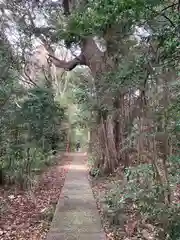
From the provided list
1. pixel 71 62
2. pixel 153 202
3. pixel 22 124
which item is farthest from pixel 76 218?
pixel 71 62

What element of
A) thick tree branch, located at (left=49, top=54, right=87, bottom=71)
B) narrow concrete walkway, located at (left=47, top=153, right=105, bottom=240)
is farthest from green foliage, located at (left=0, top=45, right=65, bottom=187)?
thick tree branch, located at (left=49, top=54, right=87, bottom=71)

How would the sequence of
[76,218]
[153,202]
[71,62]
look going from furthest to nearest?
1. [71,62]
2. [76,218]
3. [153,202]

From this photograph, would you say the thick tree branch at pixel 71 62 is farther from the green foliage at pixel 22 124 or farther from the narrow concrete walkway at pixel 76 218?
the narrow concrete walkway at pixel 76 218

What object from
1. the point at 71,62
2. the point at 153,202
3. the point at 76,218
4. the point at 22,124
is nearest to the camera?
the point at 153,202

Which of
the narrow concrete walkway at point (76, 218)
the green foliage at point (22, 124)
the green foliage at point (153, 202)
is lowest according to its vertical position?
the narrow concrete walkway at point (76, 218)

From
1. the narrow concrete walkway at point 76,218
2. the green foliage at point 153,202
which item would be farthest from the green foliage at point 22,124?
the green foliage at point 153,202

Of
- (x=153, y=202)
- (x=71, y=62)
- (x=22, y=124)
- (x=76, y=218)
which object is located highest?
(x=71, y=62)

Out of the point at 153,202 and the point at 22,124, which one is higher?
the point at 22,124

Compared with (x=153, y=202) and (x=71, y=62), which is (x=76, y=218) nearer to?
(x=153, y=202)

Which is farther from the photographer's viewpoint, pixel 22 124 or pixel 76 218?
pixel 22 124

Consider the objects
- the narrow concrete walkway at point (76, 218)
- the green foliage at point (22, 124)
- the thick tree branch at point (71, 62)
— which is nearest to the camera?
the narrow concrete walkway at point (76, 218)

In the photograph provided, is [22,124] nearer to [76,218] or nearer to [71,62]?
[76,218]

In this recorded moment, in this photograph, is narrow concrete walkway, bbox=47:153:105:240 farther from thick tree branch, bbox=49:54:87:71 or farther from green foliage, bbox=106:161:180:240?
thick tree branch, bbox=49:54:87:71

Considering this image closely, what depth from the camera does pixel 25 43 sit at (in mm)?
9945
